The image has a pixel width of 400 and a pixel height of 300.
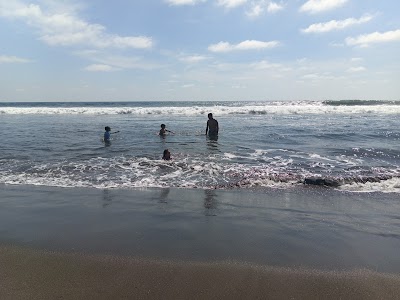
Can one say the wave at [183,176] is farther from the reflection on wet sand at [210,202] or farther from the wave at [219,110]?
the wave at [219,110]

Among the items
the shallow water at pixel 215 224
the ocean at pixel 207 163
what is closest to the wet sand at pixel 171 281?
the shallow water at pixel 215 224

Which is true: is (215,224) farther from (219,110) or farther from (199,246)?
(219,110)

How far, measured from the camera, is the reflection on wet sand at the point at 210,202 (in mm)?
5850

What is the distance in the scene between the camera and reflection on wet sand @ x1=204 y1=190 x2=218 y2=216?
585cm

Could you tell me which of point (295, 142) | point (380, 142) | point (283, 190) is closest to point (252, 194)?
point (283, 190)

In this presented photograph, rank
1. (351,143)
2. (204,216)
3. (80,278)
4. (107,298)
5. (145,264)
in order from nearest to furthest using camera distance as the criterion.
A: 1. (107,298)
2. (80,278)
3. (145,264)
4. (204,216)
5. (351,143)

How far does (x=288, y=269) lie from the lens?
3.88 metres

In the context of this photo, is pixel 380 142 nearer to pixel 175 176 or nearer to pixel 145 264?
pixel 175 176

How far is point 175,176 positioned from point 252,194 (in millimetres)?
2485

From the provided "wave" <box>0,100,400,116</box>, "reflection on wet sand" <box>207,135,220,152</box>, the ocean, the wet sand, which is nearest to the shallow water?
the wet sand

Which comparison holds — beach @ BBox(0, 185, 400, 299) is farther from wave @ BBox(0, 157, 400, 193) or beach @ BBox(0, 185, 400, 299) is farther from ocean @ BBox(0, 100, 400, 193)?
ocean @ BBox(0, 100, 400, 193)

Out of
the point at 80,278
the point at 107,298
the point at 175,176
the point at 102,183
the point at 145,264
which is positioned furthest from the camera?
the point at 175,176

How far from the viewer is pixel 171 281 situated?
11.8 feet

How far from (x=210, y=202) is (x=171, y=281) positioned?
2.92 metres
